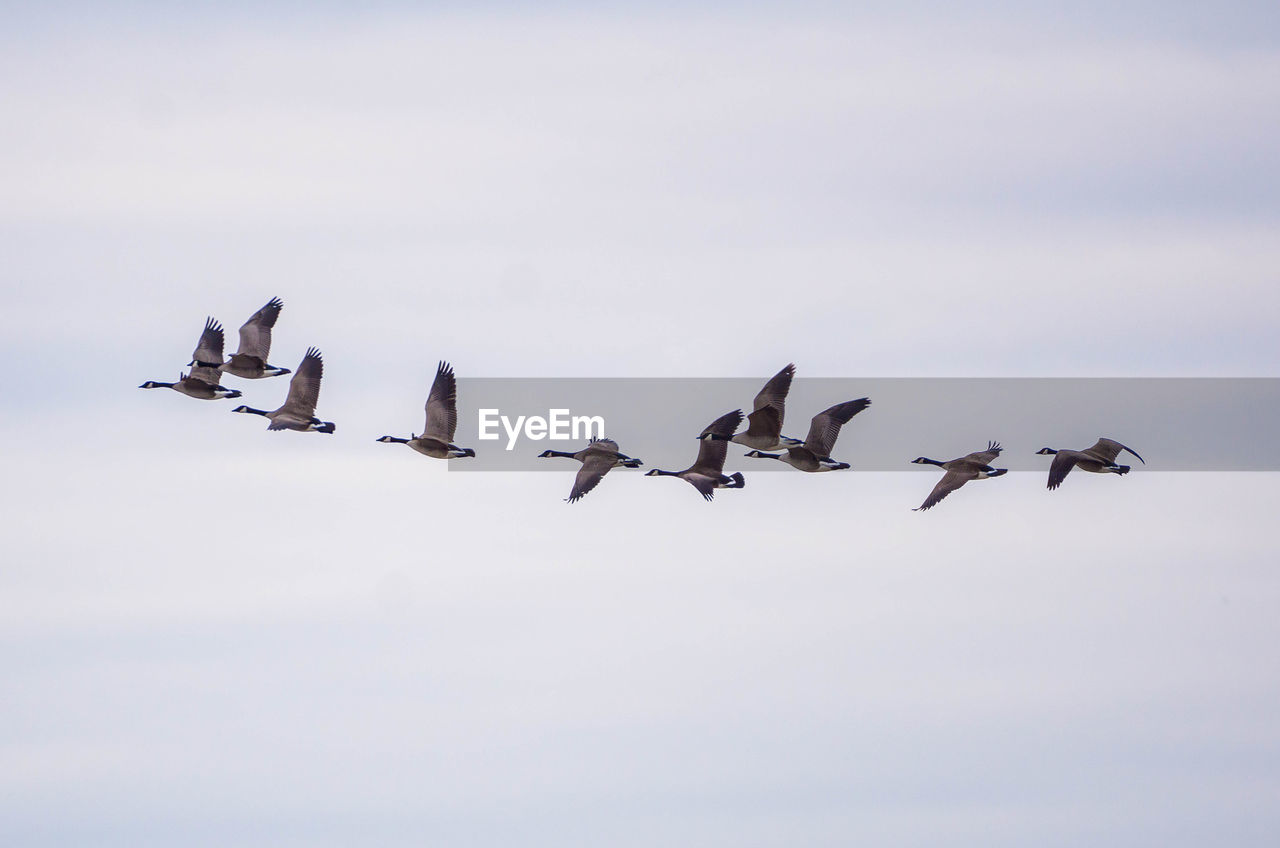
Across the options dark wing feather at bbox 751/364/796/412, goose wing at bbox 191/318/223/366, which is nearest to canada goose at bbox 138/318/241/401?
goose wing at bbox 191/318/223/366

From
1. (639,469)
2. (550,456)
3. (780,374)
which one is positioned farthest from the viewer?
(550,456)

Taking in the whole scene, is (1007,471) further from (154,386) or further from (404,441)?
(154,386)

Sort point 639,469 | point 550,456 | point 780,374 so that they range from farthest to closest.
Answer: point 550,456 < point 639,469 < point 780,374

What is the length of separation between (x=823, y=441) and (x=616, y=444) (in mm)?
6383

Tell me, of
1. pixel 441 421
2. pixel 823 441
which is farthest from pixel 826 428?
pixel 441 421

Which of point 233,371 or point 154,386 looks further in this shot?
point 154,386

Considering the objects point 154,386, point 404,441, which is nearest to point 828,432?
point 404,441

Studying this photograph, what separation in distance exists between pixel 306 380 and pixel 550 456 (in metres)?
11.8

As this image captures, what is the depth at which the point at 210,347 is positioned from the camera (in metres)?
80.3

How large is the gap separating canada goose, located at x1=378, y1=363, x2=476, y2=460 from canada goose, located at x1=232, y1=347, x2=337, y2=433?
3181mm

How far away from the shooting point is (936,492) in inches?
3091

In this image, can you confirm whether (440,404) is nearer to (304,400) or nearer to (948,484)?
(304,400)

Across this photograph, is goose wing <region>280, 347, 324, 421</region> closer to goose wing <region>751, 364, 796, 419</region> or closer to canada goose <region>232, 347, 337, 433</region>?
canada goose <region>232, 347, 337, 433</region>

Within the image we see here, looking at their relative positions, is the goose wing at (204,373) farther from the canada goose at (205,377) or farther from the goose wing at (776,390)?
the goose wing at (776,390)
